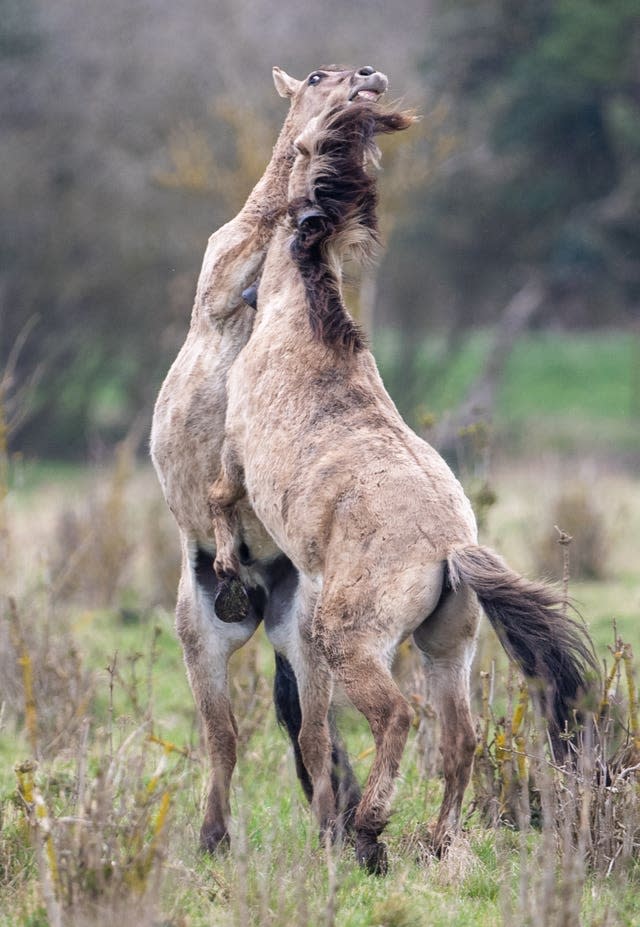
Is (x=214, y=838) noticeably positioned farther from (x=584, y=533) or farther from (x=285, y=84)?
(x=584, y=533)

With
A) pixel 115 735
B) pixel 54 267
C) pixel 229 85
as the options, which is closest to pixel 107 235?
pixel 54 267

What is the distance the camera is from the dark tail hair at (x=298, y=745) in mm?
4867

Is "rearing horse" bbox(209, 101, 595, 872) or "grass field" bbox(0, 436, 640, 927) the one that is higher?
"rearing horse" bbox(209, 101, 595, 872)

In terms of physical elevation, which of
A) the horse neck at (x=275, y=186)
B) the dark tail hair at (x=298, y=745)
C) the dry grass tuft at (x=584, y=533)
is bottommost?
the dark tail hair at (x=298, y=745)

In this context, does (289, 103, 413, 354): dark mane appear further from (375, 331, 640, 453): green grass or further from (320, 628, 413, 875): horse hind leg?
(375, 331, 640, 453): green grass

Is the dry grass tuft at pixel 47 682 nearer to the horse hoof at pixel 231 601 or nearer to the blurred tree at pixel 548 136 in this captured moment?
the horse hoof at pixel 231 601

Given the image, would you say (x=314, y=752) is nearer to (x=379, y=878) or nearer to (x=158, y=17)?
(x=379, y=878)

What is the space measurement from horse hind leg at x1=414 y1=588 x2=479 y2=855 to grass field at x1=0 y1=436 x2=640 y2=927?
29 centimetres

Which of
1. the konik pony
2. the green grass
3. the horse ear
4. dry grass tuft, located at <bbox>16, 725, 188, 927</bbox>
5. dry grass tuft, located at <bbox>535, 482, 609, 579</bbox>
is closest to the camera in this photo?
dry grass tuft, located at <bbox>16, 725, 188, 927</bbox>

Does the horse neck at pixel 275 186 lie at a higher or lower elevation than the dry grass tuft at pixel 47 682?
higher

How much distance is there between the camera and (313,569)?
415 centimetres

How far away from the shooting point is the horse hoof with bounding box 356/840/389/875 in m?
4.05

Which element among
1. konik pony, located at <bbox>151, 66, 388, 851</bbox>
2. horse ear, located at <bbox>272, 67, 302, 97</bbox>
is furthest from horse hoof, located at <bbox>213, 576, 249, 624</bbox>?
horse ear, located at <bbox>272, 67, 302, 97</bbox>

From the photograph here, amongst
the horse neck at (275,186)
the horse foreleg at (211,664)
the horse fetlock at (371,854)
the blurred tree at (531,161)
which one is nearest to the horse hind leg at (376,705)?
the horse fetlock at (371,854)
